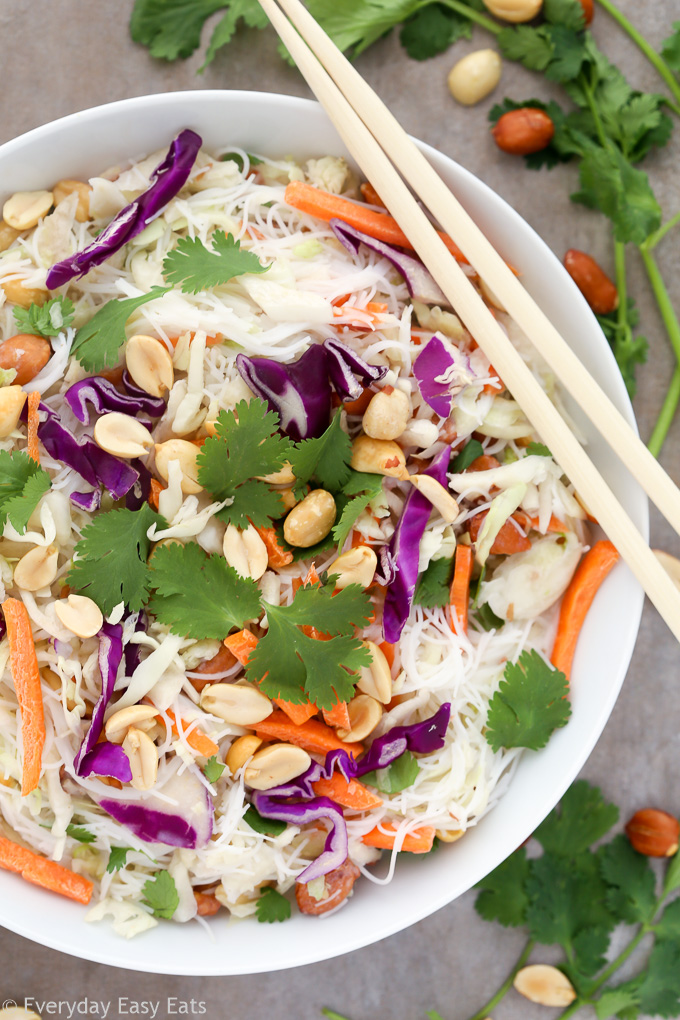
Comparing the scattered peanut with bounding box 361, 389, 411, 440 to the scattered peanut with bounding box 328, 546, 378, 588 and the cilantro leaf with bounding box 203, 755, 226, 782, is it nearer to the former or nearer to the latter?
the scattered peanut with bounding box 328, 546, 378, 588

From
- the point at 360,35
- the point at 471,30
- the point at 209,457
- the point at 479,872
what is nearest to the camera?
the point at 209,457

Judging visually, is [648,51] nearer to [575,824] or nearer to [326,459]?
[326,459]

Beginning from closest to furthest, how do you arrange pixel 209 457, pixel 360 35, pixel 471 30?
pixel 209 457, pixel 360 35, pixel 471 30

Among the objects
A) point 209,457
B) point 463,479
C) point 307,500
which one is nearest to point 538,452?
point 463,479

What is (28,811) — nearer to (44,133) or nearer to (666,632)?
(44,133)

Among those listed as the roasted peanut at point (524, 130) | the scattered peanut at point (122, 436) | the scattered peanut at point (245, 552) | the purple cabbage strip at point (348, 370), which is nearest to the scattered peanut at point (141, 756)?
the scattered peanut at point (245, 552)

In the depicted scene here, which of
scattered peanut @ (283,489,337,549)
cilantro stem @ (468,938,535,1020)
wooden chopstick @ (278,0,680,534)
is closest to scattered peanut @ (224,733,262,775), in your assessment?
scattered peanut @ (283,489,337,549)

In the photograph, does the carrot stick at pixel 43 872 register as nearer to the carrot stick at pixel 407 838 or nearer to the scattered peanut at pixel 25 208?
the carrot stick at pixel 407 838
